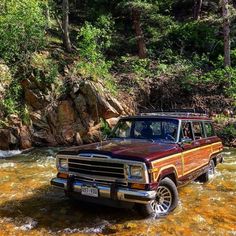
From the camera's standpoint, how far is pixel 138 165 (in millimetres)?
5953

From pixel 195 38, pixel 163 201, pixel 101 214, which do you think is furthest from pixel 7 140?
pixel 195 38

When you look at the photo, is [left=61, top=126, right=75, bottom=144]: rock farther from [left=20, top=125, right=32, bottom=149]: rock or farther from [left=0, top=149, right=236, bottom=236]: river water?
[left=0, top=149, right=236, bottom=236]: river water

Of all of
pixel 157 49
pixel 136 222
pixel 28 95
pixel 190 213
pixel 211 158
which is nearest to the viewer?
pixel 136 222

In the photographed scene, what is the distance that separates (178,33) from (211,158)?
604 inches

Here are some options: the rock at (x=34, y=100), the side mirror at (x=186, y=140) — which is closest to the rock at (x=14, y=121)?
the rock at (x=34, y=100)

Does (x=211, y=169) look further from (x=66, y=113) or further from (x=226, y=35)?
(x=226, y=35)

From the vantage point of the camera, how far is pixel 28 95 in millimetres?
16234

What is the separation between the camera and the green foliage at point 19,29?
17047 mm

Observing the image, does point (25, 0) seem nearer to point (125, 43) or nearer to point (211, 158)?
point (125, 43)

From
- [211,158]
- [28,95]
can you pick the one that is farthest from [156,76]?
[211,158]

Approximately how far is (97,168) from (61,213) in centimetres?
137

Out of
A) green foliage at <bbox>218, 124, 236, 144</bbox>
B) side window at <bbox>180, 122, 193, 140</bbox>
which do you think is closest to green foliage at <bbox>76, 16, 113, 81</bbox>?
green foliage at <bbox>218, 124, 236, 144</bbox>

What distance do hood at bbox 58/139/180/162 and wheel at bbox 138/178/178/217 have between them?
0.58m

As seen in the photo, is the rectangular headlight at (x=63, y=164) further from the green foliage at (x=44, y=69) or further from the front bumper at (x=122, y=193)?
the green foliage at (x=44, y=69)
